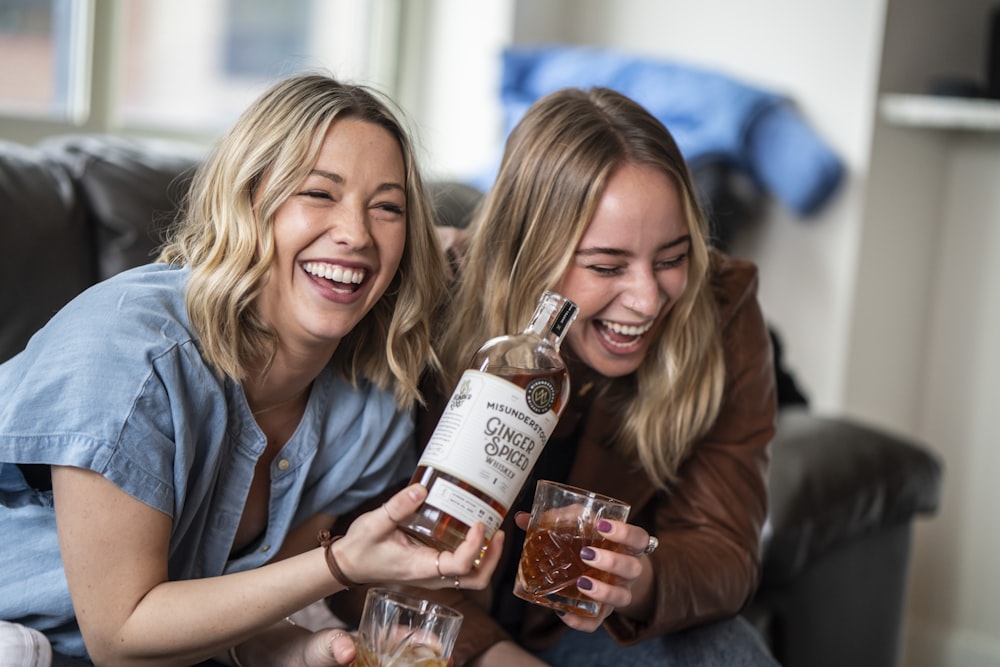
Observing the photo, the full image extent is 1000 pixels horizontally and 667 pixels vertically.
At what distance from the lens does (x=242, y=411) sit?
129 cm

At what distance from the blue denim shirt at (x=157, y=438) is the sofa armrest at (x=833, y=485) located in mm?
929

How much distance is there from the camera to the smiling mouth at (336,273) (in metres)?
1.25

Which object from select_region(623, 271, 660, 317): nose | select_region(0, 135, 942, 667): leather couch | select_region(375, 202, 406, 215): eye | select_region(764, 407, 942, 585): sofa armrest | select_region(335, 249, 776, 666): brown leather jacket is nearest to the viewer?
select_region(375, 202, 406, 215): eye

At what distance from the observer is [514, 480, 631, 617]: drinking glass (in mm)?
1195

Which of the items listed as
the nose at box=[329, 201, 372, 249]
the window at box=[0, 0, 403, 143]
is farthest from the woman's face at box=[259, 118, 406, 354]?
the window at box=[0, 0, 403, 143]

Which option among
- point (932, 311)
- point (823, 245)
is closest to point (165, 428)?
point (823, 245)

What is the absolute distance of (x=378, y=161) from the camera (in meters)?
1.29

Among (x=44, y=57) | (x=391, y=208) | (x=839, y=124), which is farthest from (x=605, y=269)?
(x=44, y=57)

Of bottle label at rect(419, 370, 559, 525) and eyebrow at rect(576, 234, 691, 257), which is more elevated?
eyebrow at rect(576, 234, 691, 257)

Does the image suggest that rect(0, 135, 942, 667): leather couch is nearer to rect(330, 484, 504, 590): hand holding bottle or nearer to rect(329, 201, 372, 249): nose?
rect(329, 201, 372, 249): nose

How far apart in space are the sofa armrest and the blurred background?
51 cm

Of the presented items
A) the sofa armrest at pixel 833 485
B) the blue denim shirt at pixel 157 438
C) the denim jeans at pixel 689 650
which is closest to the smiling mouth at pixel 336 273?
the blue denim shirt at pixel 157 438

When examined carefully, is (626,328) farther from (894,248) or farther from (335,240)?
(894,248)

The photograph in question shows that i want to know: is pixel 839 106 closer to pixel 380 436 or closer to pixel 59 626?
pixel 380 436
